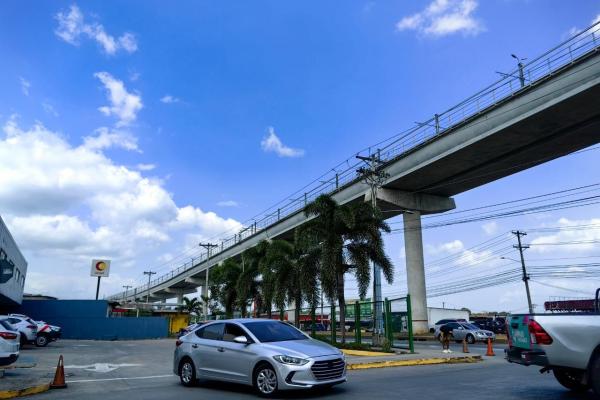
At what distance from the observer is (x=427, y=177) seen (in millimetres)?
38719

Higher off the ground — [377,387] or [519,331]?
Answer: [519,331]

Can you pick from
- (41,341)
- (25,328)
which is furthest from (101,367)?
(41,341)

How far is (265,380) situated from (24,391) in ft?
16.3

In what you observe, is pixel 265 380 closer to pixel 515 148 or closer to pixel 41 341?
pixel 41 341

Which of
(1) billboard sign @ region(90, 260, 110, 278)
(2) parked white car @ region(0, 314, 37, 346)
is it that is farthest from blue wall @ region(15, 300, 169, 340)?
(1) billboard sign @ region(90, 260, 110, 278)

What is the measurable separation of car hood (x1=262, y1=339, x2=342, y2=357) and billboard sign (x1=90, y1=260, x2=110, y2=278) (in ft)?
203

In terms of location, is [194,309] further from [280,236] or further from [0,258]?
[0,258]

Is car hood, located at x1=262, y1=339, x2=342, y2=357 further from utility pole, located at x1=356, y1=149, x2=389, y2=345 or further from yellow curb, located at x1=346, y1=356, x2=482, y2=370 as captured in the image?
utility pole, located at x1=356, y1=149, x2=389, y2=345

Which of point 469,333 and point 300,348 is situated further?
point 469,333

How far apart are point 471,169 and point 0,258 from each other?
30.1m

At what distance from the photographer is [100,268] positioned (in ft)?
220

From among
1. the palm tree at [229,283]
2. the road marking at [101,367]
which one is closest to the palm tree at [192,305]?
the palm tree at [229,283]

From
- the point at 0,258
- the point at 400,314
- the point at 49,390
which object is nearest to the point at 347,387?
the point at 49,390

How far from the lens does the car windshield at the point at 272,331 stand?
10.5 metres
